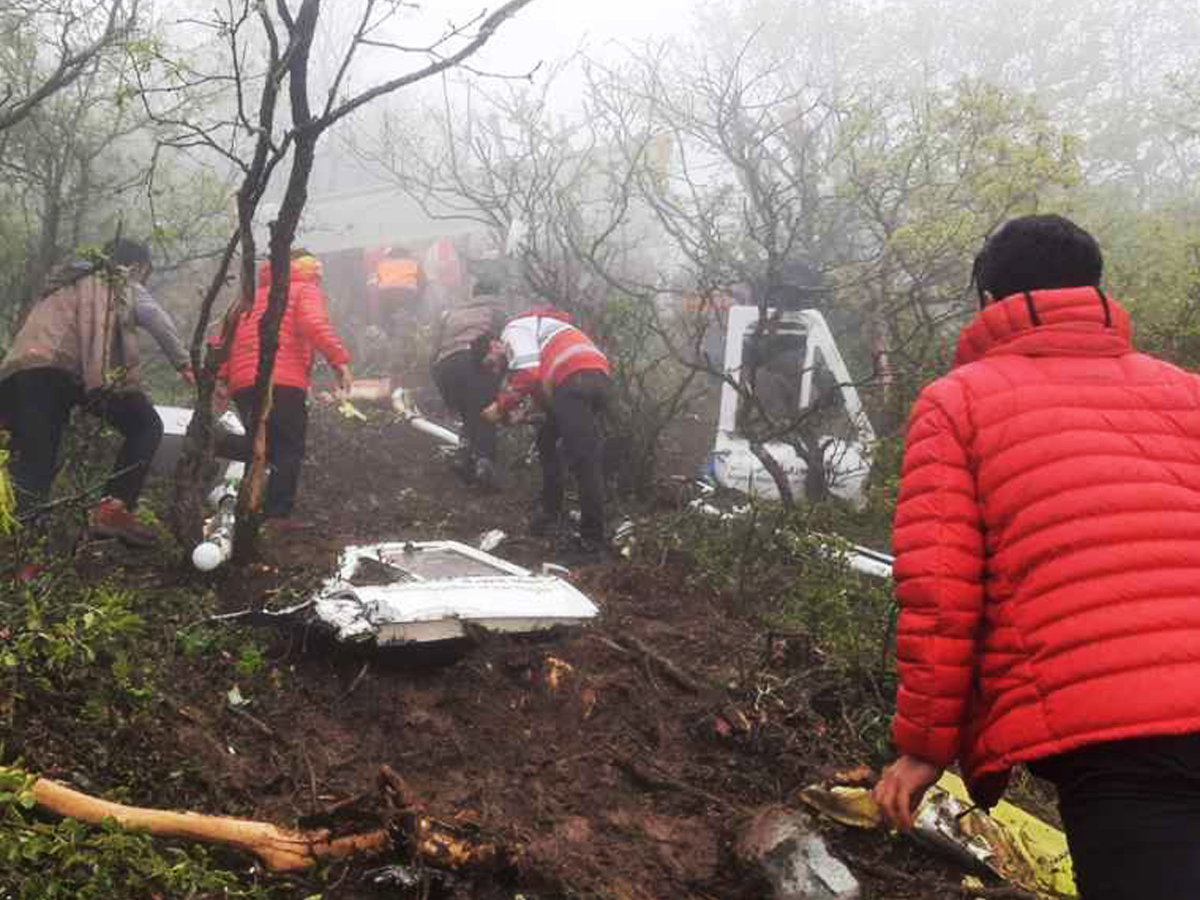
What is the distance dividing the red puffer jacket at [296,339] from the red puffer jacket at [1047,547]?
4095 millimetres

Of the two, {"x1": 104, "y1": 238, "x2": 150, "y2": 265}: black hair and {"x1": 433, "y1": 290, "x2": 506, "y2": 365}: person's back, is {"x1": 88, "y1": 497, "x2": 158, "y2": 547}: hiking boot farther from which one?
{"x1": 433, "y1": 290, "x2": 506, "y2": 365}: person's back

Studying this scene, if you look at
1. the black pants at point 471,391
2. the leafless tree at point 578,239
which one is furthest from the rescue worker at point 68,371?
the leafless tree at point 578,239

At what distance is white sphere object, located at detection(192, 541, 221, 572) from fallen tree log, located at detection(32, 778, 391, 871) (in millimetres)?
1765

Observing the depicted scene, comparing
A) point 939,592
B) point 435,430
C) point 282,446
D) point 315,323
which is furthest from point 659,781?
point 435,430

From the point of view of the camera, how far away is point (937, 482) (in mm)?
1654

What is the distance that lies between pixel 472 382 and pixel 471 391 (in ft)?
0.21

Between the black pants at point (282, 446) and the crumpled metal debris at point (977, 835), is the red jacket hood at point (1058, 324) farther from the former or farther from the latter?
the black pants at point (282, 446)

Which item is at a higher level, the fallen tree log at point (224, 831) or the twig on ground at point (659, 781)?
the fallen tree log at point (224, 831)

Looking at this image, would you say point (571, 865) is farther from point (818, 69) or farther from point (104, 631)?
point (818, 69)

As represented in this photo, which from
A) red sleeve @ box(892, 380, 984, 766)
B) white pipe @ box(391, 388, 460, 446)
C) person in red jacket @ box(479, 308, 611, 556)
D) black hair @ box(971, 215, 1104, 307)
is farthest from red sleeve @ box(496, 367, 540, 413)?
red sleeve @ box(892, 380, 984, 766)

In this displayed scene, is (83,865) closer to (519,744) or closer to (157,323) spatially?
(519,744)

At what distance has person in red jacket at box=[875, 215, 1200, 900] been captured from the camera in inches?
55.9

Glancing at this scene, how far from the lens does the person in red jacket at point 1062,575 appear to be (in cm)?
142

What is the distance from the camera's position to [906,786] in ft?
5.50
